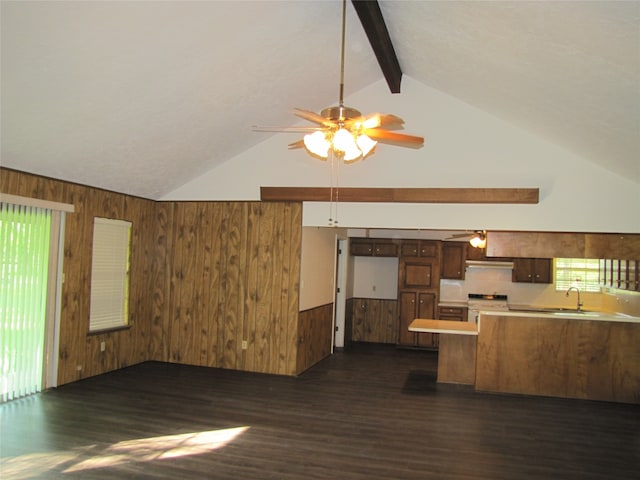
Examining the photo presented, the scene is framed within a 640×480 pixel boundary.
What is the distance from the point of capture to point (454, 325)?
6.54 metres

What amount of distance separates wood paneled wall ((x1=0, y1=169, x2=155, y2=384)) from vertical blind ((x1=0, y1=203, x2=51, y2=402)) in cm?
23

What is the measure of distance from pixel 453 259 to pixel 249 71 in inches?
224

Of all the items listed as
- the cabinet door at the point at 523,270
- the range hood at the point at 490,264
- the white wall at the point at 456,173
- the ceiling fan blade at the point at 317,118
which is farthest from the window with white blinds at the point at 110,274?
the cabinet door at the point at 523,270

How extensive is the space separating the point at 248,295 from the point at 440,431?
3.13m

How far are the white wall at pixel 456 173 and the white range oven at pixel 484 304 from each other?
335cm

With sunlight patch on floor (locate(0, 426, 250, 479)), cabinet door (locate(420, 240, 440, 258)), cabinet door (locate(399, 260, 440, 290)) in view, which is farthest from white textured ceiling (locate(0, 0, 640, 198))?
cabinet door (locate(399, 260, 440, 290))

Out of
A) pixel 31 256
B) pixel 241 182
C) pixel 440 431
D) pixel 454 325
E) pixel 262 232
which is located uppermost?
pixel 241 182

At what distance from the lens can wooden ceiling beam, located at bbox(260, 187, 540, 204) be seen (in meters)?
5.66

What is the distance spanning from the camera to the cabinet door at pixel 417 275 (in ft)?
28.6

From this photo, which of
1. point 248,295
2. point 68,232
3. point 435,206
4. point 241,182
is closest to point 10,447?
point 68,232

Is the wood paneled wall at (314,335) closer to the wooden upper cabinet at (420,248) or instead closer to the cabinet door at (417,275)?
the cabinet door at (417,275)

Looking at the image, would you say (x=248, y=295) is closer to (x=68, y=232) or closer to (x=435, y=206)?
(x=68, y=232)

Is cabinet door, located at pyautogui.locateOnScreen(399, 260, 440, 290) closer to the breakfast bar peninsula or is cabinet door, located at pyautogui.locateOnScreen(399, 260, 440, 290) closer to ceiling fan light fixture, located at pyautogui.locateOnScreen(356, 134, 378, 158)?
the breakfast bar peninsula

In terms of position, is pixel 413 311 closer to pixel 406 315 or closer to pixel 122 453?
pixel 406 315
